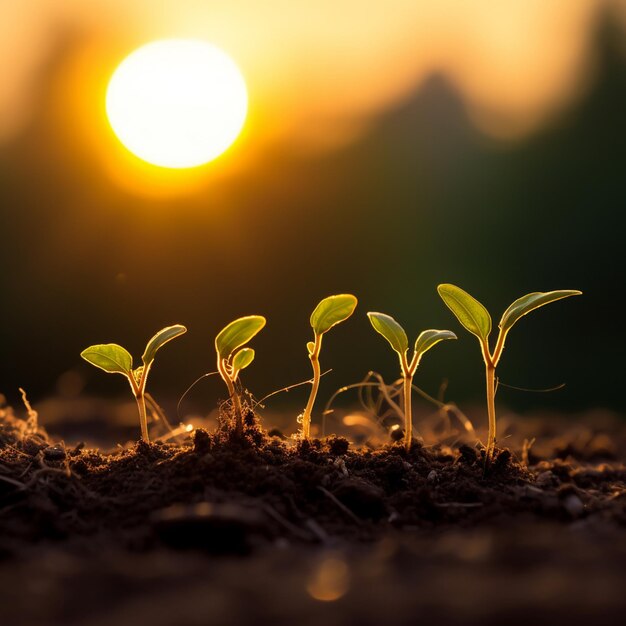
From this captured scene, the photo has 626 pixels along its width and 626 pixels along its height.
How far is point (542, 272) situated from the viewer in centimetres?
952

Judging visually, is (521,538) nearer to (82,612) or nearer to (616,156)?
(82,612)

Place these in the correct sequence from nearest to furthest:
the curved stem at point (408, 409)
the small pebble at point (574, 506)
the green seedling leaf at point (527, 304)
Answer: the small pebble at point (574, 506) → the green seedling leaf at point (527, 304) → the curved stem at point (408, 409)

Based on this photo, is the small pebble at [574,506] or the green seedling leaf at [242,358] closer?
the small pebble at [574,506]

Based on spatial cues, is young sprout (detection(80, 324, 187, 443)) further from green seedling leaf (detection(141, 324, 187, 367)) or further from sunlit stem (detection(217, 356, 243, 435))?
sunlit stem (detection(217, 356, 243, 435))

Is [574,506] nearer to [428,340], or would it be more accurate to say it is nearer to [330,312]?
[428,340]

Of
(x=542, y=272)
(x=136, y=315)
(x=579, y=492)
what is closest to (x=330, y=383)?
(x=136, y=315)

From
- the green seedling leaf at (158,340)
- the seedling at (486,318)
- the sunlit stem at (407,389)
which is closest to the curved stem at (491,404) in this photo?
the seedling at (486,318)

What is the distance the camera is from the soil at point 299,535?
1.11 m

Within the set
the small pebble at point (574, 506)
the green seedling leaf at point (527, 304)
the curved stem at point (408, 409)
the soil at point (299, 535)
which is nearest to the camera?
the soil at point (299, 535)

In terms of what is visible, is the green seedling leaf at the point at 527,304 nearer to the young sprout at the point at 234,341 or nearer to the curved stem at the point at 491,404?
the curved stem at the point at 491,404

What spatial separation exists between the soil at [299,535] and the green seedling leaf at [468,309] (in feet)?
1.40

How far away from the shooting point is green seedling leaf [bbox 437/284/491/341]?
2143 mm

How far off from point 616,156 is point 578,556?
35.3ft

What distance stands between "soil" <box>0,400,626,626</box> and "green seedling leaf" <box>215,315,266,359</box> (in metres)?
0.26
